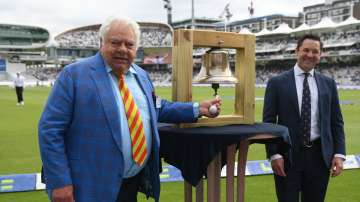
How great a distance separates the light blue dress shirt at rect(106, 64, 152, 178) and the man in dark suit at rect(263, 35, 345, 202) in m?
1.37

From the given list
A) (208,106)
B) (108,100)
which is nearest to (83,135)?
(108,100)

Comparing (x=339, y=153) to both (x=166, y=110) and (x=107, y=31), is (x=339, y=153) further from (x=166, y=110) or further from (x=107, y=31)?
(x=107, y=31)

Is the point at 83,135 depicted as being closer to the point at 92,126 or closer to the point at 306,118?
the point at 92,126

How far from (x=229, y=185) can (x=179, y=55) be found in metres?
1.11

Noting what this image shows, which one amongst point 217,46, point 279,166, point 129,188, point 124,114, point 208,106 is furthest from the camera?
point 279,166

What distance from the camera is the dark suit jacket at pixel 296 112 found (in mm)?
3859

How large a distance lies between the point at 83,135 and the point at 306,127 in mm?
2051

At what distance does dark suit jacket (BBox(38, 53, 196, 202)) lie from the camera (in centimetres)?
264

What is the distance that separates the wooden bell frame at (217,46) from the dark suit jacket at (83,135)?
0.70 meters

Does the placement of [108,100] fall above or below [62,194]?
above

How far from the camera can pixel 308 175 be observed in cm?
389

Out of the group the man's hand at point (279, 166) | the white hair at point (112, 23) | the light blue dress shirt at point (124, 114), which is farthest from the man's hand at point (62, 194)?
the man's hand at point (279, 166)

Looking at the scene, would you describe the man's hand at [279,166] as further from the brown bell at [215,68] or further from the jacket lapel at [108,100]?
the jacket lapel at [108,100]

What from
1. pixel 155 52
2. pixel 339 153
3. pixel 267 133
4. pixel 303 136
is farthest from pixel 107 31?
pixel 155 52
